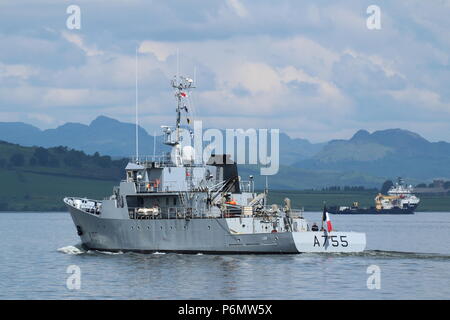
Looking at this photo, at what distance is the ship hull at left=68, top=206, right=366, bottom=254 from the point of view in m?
63.7

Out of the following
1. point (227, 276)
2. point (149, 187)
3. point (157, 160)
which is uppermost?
point (157, 160)

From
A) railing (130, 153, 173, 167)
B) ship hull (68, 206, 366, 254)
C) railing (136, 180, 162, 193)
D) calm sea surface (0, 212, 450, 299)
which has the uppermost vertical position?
railing (130, 153, 173, 167)

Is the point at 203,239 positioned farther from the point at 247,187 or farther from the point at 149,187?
the point at 247,187

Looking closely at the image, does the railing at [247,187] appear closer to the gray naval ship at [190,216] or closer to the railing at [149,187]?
the gray naval ship at [190,216]

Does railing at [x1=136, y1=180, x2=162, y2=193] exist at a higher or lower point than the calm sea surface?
higher

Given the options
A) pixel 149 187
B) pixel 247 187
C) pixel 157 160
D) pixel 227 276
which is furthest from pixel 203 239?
pixel 227 276

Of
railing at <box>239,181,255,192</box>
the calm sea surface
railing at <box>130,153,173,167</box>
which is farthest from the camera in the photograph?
railing at <box>239,181,255,192</box>

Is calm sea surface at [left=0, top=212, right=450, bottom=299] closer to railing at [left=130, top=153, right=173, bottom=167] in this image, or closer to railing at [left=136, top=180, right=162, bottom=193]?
railing at [left=136, top=180, right=162, bottom=193]

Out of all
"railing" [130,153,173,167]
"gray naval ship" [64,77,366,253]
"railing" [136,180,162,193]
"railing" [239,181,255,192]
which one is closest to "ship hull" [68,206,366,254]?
"gray naval ship" [64,77,366,253]

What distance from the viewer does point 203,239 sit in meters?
65.6

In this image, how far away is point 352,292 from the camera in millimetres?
49531

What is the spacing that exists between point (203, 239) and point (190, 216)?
196 centimetres

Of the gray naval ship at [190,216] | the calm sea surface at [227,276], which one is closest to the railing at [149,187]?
the gray naval ship at [190,216]
